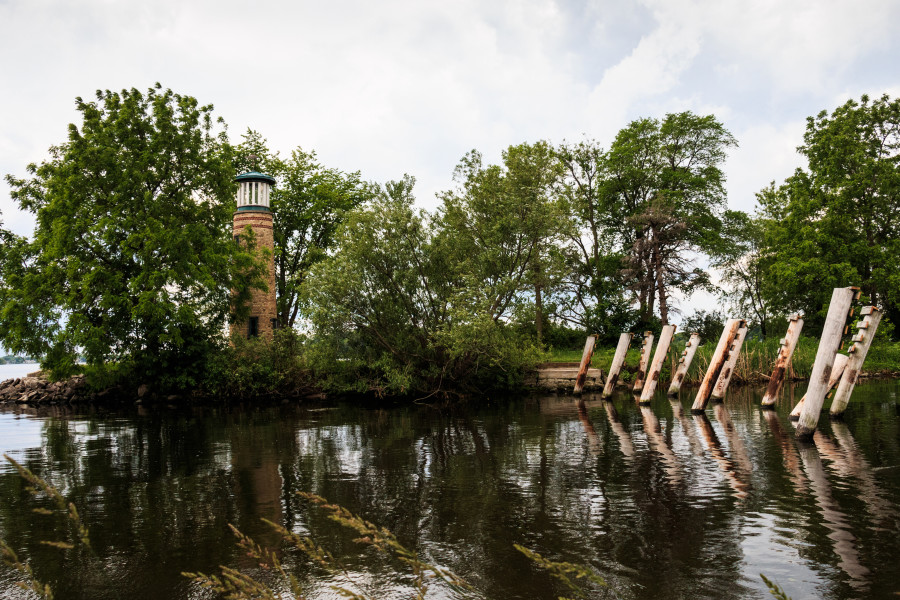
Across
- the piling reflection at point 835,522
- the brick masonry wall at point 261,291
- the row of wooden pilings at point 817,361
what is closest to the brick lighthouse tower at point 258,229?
the brick masonry wall at point 261,291

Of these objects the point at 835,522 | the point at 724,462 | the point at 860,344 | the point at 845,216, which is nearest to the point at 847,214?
the point at 845,216

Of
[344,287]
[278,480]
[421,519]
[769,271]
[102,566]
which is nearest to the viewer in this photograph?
[102,566]

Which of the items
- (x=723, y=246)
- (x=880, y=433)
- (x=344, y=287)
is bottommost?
(x=880, y=433)

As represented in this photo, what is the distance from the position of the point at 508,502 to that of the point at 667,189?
131 feet

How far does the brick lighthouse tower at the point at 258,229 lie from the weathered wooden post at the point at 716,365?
846 inches

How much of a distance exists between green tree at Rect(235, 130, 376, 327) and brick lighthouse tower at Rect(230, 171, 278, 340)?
6939mm

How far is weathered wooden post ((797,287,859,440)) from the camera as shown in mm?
13062

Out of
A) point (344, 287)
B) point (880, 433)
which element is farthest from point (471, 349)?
point (880, 433)

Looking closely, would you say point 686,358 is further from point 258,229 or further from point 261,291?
point 258,229

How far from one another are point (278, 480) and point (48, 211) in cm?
2419

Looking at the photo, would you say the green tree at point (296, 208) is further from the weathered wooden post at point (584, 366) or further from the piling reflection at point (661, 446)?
the piling reflection at point (661, 446)

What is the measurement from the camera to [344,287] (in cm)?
2516

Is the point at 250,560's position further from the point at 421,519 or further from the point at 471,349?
the point at 471,349

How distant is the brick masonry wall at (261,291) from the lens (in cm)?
3400
